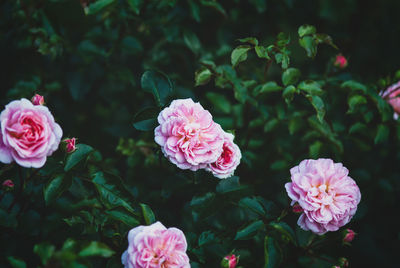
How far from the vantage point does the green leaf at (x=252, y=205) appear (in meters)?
1.33

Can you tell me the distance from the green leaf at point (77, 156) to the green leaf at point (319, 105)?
0.81 metres

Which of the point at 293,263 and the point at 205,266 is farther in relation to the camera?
the point at 293,263

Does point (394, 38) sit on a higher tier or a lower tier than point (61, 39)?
lower

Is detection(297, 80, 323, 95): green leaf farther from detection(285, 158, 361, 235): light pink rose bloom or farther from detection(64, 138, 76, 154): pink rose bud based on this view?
detection(64, 138, 76, 154): pink rose bud

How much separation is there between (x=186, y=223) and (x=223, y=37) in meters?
1.14

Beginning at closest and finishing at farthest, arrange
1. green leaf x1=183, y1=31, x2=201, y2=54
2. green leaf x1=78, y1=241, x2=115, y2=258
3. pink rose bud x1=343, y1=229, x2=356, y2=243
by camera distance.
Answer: green leaf x1=78, y1=241, x2=115, y2=258
pink rose bud x1=343, y1=229, x2=356, y2=243
green leaf x1=183, y1=31, x2=201, y2=54

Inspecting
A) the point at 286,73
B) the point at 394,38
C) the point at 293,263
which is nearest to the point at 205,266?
the point at 293,263

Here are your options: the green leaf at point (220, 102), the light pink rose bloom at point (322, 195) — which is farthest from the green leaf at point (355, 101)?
the green leaf at point (220, 102)

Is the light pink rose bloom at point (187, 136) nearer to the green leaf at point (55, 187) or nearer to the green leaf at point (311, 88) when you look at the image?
the green leaf at point (55, 187)

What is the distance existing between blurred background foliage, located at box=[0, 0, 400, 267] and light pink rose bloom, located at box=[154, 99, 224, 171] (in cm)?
12

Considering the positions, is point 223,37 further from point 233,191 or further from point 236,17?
point 233,191

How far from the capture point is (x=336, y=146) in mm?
1728

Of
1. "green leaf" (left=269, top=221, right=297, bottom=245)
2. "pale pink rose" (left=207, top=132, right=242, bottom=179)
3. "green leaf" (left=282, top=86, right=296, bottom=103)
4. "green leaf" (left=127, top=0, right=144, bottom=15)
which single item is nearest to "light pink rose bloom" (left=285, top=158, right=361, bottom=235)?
"green leaf" (left=269, top=221, right=297, bottom=245)

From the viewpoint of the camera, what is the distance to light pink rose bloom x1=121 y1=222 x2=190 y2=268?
1.04 metres
